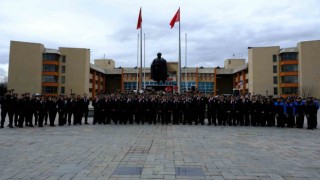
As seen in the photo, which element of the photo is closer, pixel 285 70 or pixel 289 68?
pixel 289 68

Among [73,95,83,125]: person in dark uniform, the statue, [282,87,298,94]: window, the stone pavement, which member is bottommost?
the stone pavement

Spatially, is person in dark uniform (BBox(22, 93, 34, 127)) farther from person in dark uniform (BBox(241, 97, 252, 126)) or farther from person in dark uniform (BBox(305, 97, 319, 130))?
person in dark uniform (BBox(305, 97, 319, 130))

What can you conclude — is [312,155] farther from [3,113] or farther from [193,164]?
[3,113]

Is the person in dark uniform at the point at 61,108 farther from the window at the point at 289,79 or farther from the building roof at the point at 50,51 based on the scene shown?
the window at the point at 289,79

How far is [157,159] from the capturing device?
6754 millimetres

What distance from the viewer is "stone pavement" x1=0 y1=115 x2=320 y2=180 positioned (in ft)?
18.0

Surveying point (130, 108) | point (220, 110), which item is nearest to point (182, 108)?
point (220, 110)

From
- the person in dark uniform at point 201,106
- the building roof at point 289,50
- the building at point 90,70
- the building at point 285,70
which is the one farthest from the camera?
the building roof at point 289,50

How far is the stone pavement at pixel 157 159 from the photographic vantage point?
18.0ft

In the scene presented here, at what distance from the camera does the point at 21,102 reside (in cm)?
1459

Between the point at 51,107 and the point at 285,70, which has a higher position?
the point at 285,70

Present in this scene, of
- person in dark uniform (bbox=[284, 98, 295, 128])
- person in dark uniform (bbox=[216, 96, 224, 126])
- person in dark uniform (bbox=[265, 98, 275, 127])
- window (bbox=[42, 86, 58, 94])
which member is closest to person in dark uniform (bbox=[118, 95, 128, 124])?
person in dark uniform (bbox=[216, 96, 224, 126])

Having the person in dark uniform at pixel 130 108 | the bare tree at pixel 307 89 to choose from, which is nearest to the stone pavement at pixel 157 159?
the person in dark uniform at pixel 130 108

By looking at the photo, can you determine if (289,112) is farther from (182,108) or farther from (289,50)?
(289,50)
